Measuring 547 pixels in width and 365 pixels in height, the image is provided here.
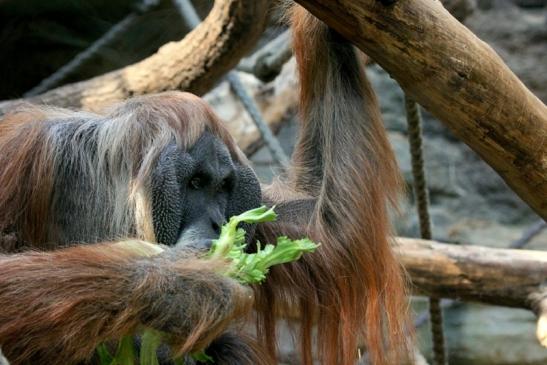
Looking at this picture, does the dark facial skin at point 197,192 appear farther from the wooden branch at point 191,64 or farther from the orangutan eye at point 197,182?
the wooden branch at point 191,64

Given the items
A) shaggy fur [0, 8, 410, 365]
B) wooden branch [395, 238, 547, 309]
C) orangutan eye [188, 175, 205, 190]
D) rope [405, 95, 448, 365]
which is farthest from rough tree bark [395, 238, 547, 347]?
orangutan eye [188, 175, 205, 190]

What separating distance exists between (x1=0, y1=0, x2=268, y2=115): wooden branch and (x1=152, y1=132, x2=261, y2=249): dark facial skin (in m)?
1.06

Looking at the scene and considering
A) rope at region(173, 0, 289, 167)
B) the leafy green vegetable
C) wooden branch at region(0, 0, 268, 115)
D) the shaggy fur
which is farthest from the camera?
rope at region(173, 0, 289, 167)

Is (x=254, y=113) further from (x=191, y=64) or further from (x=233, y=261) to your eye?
(x=233, y=261)

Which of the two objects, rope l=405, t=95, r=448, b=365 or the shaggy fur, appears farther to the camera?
rope l=405, t=95, r=448, b=365

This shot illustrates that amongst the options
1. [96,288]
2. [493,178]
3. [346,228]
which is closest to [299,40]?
[346,228]

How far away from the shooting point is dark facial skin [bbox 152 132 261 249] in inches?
100

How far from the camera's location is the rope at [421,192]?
157 inches

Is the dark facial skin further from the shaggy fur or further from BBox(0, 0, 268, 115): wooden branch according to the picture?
BBox(0, 0, 268, 115): wooden branch

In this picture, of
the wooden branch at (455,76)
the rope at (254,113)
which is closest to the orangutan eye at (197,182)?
the wooden branch at (455,76)

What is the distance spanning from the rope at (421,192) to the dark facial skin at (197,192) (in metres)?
1.39

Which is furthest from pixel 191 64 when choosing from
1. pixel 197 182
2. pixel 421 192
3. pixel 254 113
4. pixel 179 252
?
pixel 179 252

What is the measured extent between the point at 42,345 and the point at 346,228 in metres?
1.12

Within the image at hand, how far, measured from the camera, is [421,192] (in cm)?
420
